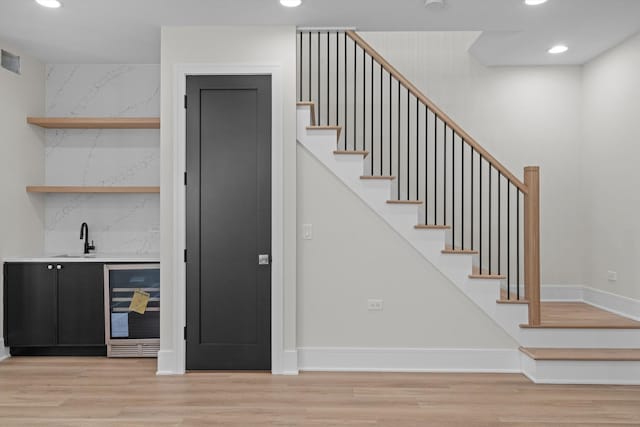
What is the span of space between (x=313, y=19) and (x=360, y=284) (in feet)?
7.55

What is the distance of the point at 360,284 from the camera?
4672mm

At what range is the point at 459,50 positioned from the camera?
20.0 ft

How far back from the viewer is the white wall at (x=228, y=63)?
460 centimetres

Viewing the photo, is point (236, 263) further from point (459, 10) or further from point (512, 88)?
point (512, 88)

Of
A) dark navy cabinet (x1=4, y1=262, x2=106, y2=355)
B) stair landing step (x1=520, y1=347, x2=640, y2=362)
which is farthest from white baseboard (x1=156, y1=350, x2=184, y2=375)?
stair landing step (x1=520, y1=347, x2=640, y2=362)

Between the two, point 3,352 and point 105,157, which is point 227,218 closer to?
point 105,157

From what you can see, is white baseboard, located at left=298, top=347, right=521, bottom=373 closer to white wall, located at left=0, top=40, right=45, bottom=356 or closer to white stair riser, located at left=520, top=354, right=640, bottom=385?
white stair riser, located at left=520, top=354, right=640, bottom=385

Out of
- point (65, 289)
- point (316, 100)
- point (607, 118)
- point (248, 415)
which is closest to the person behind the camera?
point (248, 415)

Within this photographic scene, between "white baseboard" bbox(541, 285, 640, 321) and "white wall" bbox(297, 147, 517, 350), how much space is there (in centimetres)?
169

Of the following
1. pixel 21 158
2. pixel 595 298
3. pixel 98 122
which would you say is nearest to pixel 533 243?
pixel 595 298

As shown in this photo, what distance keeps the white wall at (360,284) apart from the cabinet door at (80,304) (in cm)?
197

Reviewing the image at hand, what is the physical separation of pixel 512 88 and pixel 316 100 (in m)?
2.27

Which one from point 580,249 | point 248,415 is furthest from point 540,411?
point 580,249

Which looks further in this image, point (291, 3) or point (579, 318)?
point (579, 318)
